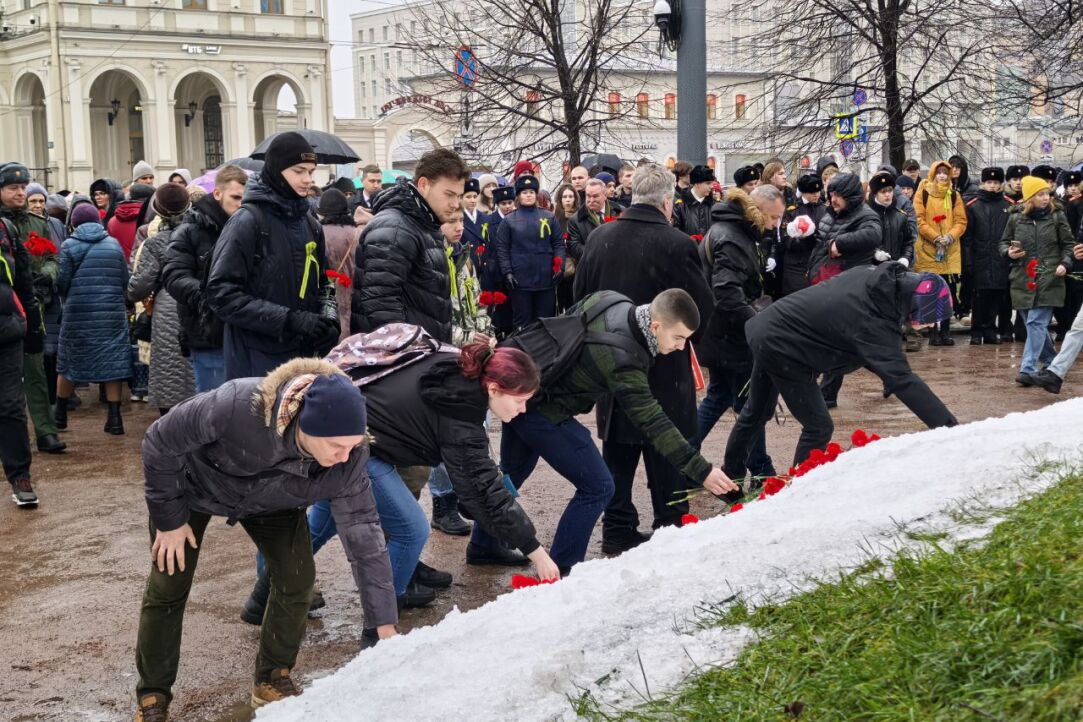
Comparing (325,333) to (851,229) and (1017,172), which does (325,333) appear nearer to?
(851,229)

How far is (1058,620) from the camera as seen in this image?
311 cm

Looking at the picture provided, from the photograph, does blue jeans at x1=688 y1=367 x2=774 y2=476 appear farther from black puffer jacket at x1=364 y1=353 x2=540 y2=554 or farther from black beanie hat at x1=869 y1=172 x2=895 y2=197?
black beanie hat at x1=869 y1=172 x2=895 y2=197

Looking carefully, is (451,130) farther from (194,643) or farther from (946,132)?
(194,643)

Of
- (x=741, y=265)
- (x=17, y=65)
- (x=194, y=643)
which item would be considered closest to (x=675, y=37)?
(x=741, y=265)

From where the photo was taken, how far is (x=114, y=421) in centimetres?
1098

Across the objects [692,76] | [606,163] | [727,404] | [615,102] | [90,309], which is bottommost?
[727,404]

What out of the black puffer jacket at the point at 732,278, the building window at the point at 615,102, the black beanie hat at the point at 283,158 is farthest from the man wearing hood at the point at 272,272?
the building window at the point at 615,102

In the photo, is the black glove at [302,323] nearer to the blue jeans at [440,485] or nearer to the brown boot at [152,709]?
the blue jeans at [440,485]

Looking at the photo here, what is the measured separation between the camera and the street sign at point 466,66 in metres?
21.3

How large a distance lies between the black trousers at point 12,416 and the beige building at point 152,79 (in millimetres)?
48954

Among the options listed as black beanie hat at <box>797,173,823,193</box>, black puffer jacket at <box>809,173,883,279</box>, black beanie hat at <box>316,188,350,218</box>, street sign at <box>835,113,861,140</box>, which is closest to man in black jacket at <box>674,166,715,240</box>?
black beanie hat at <box>797,173,823,193</box>

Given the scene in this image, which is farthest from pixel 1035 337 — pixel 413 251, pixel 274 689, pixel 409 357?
pixel 274 689

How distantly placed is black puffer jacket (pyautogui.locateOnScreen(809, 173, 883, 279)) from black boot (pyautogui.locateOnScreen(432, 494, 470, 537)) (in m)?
4.25

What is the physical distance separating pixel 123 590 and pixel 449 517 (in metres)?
1.93
